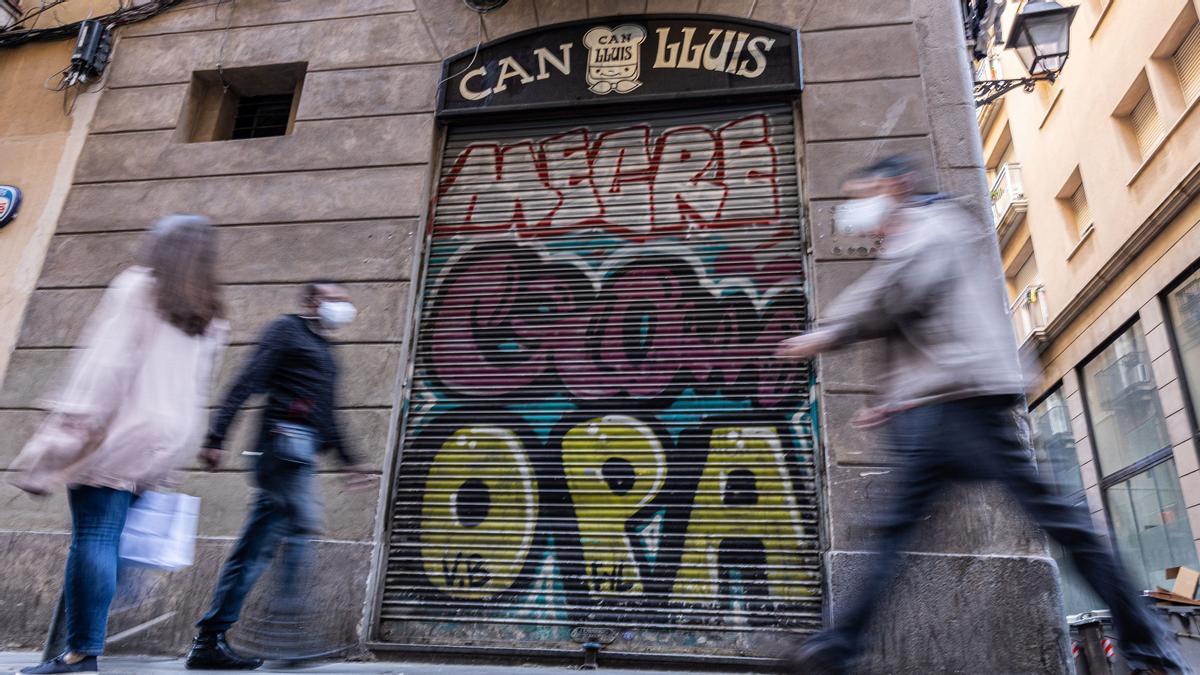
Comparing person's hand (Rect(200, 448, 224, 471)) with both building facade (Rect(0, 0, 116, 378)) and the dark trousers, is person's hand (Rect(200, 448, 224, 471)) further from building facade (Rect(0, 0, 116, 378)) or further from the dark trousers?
building facade (Rect(0, 0, 116, 378))

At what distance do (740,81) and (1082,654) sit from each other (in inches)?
289

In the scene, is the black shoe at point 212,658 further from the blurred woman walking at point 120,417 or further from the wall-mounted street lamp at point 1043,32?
the wall-mounted street lamp at point 1043,32

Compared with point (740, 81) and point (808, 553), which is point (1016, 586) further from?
point (740, 81)

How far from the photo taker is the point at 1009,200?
19.4 metres

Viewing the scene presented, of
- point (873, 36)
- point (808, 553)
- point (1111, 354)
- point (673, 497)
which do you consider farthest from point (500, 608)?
point (1111, 354)

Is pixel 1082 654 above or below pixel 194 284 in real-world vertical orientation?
below

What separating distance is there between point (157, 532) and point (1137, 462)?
582 inches

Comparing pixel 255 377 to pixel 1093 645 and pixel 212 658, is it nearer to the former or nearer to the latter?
pixel 212 658

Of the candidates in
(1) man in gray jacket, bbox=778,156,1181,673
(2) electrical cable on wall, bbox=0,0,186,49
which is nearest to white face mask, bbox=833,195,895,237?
(1) man in gray jacket, bbox=778,156,1181,673

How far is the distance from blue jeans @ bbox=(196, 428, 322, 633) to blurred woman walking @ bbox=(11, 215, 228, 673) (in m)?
0.55

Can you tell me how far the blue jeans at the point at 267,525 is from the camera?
376cm

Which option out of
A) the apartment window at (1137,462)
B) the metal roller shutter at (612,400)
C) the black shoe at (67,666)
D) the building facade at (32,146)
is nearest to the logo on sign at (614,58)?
the metal roller shutter at (612,400)

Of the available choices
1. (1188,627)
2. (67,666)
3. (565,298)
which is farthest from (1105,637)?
(67,666)

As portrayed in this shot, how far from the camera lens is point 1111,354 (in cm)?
1453
